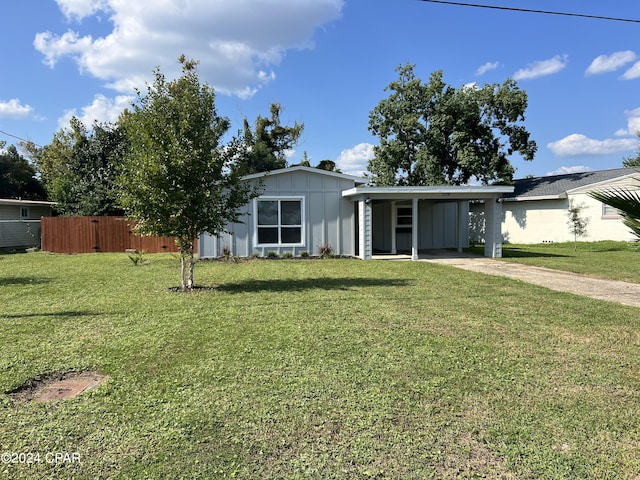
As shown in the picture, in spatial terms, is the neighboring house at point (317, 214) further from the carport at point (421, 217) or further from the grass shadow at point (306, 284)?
the grass shadow at point (306, 284)

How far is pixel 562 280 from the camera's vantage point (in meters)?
10.1

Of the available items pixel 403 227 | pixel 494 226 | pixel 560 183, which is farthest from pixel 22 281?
pixel 560 183

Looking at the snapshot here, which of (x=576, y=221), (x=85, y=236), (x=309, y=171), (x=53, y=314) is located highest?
(x=309, y=171)

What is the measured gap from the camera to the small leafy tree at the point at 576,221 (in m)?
18.9

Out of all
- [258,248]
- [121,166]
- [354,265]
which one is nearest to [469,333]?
[121,166]

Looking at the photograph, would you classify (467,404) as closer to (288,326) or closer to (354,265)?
(288,326)

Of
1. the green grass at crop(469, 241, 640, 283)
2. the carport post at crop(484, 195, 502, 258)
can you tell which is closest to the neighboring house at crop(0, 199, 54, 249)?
the carport post at crop(484, 195, 502, 258)

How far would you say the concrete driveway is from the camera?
27.0 ft

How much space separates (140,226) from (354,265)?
6637 millimetres

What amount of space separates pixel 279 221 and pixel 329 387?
39.1 feet

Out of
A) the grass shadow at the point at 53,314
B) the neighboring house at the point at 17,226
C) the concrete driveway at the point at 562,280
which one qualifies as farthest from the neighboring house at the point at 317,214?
the neighboring house at the point at 17,226

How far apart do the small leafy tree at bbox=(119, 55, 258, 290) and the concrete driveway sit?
7.23 metres

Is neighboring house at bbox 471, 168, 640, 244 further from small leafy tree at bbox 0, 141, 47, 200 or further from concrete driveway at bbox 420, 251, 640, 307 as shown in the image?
small leafy tree at bbox 0, 141, 47, 200

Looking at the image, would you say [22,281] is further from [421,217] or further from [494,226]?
[421,217]
